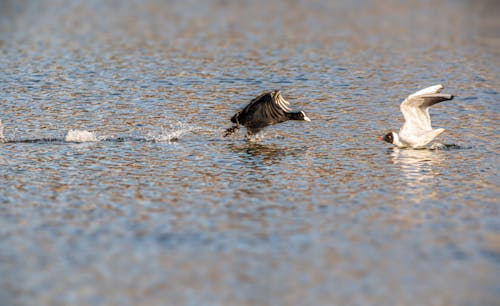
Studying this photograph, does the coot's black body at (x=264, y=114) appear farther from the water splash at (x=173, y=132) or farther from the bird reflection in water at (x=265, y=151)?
the water splash at (x=173, y=132)

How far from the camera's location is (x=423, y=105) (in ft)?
53.8

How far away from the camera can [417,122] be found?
648 inches

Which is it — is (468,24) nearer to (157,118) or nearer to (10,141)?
(157,118)

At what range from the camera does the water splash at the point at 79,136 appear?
1680 cm

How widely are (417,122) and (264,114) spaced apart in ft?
10.1

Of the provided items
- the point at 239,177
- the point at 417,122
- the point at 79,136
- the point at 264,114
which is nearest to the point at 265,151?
the point at 264,114

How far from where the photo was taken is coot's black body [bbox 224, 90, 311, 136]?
17.0m

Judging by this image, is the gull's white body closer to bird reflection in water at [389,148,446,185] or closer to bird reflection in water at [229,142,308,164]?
bird reflection in water at [389,148,446,185]

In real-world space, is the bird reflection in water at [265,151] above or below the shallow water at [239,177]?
below

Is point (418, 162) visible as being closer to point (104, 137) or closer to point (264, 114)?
point (264, 114)

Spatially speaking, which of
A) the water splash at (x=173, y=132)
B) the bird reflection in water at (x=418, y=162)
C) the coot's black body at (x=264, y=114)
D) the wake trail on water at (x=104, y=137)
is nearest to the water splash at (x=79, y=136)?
the wake trail on water at (x=104, y=137)

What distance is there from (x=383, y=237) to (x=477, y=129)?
7.89 metres

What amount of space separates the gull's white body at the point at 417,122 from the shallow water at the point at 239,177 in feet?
0.78

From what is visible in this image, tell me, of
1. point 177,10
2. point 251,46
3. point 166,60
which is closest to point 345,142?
point 166,60
